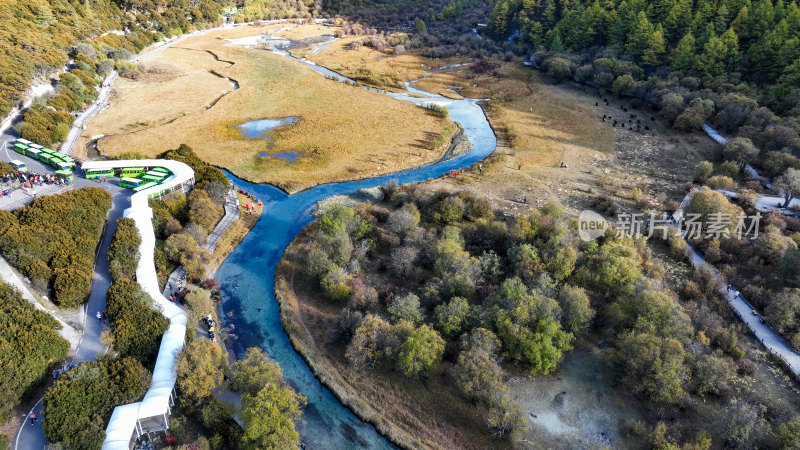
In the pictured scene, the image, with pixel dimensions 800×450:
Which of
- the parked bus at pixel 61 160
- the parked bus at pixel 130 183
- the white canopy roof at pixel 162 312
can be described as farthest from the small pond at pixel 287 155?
the parked bus at pixel 61 160

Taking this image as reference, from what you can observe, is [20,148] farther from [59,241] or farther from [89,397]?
[89,397]

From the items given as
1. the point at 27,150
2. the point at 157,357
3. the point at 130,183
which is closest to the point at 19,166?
the point at 27,150

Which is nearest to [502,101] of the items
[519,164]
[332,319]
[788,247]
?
[519,164]

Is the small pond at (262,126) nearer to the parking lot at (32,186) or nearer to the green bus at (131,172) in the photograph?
the green bus at (131,172)

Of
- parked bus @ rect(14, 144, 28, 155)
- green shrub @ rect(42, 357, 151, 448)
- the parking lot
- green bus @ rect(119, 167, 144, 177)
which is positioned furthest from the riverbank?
parked bus @ rect(14, 144, 28, 155)

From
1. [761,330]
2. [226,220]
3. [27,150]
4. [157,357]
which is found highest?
[27,150]

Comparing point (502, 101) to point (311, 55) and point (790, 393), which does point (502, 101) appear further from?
point (790, 393)

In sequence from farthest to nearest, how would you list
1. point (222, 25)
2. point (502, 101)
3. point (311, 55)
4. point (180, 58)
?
point (222, 25) → point (311, 55) → point (180, 58) → point (502, 101)
